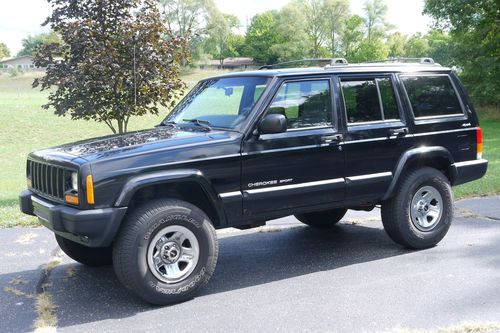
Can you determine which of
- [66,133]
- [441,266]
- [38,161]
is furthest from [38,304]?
[66,133]

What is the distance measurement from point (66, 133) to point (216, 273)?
82.6ft

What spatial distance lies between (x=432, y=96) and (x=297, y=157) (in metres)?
2.09

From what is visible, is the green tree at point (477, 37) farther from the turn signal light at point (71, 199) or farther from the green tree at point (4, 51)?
the green tree at point (4, 51)

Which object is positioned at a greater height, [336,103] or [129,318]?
[336,103]

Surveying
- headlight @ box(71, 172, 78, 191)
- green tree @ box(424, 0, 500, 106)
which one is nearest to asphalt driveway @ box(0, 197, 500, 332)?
headlight @ box(71, 172, 78, 191)

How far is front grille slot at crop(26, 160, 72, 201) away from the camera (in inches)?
189

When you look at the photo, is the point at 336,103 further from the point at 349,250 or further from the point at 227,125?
the point at 349,250

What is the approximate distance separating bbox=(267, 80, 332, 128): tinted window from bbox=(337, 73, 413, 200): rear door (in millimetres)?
194

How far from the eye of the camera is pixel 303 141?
18.0 ft

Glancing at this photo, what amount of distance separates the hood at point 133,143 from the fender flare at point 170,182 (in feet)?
0.79

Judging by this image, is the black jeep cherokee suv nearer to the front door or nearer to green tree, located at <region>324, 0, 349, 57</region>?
the front door

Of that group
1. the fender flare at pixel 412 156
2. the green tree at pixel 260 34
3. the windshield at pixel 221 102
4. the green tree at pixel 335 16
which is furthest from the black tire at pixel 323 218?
the green tree at pixel 260 34

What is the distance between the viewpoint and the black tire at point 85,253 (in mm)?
5832

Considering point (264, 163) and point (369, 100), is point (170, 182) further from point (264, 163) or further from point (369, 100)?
point (369, 100)
